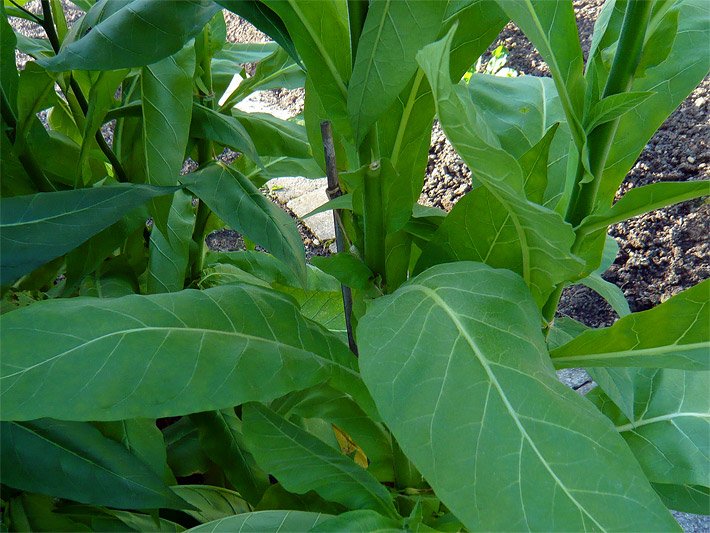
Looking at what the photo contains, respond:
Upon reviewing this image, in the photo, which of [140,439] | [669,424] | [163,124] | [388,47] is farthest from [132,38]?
Result: [669,424]

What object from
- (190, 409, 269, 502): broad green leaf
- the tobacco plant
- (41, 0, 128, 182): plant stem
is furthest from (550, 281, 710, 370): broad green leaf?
(41, 0, 128, 182): plant stem

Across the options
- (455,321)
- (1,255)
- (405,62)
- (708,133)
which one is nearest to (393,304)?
(455,321)

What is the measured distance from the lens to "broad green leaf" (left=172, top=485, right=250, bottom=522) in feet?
1.86

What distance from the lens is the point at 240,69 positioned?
0.78m

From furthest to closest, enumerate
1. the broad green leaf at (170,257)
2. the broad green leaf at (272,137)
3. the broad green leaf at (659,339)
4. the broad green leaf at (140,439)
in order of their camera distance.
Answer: the broad green leaf at (272,137)
the broad green leaf at (170,257)
the broad green leaf at (140,439)
the broad green leaf at (659,339)

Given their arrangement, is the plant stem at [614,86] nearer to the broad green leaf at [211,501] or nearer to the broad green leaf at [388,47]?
the broad green leaf at [388,47]

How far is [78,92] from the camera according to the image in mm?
649

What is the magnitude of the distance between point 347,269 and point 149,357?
146mm

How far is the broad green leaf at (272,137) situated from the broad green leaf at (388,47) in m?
0.35

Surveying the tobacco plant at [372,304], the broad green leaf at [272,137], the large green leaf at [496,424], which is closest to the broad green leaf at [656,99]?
the tobacco plant at [372,304]

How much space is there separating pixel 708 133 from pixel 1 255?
1.45 m

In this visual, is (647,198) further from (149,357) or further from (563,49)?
(149,357)

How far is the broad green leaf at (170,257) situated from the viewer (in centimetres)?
63

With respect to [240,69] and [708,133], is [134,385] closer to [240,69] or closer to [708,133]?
[240,69]
